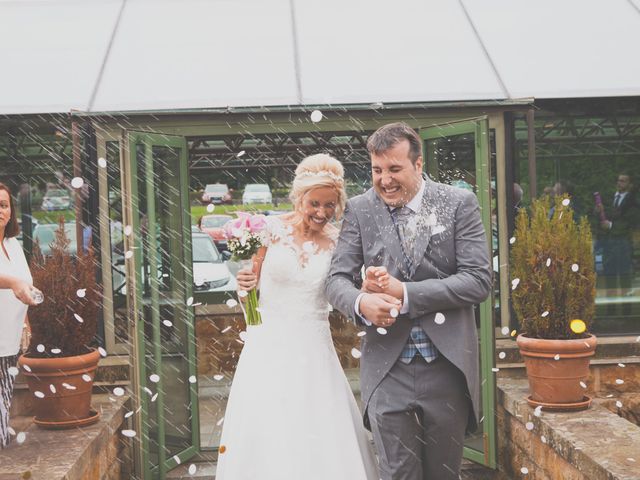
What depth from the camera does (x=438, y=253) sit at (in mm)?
2811

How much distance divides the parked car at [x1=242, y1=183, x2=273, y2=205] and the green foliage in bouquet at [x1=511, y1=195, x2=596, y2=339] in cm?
987

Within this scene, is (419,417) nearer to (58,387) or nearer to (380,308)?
(380,308)

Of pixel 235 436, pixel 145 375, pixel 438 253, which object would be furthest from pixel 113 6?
pixel 438 253

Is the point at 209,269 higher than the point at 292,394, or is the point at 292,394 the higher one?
the point at 209,269

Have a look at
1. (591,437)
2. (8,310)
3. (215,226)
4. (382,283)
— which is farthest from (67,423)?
(215,226)

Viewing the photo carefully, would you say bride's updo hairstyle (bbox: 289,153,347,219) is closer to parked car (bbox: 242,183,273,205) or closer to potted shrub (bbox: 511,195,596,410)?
potted shrub (bbox: 511,195,596,410)

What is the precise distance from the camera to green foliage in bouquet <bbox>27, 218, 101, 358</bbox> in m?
4.60

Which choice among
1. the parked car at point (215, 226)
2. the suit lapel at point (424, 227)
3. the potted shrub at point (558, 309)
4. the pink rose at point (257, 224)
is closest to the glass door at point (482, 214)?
the potted shrub at point (558, 309)

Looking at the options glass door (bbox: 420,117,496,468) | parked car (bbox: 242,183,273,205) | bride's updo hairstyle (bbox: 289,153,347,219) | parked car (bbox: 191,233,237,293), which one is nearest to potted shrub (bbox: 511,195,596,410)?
glass door (bbox: 420,117,496,468)

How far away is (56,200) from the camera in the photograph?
445 inches

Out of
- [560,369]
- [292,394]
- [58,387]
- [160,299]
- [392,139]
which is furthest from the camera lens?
[160,299]

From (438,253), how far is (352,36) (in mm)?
3766

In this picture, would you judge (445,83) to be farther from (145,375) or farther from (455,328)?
(455,328)

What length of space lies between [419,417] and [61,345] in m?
2.58
